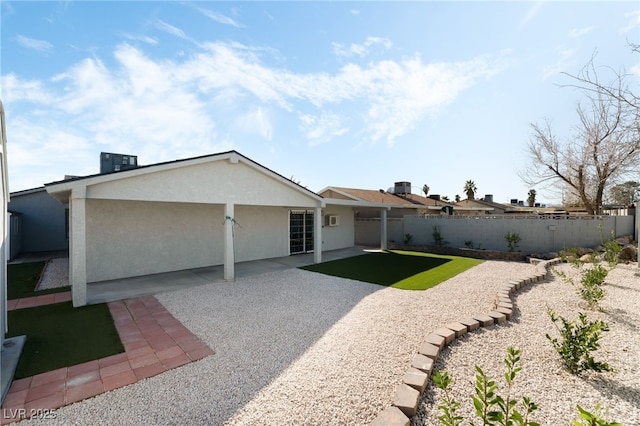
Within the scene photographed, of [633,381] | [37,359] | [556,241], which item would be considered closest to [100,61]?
[37,359]

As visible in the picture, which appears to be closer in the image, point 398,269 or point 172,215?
point 172,215

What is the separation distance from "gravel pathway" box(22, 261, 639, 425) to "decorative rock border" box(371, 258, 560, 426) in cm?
19

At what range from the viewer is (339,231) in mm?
17938

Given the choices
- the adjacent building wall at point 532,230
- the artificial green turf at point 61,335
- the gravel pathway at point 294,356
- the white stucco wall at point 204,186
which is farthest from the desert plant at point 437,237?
the artificial green turf at point 61,335

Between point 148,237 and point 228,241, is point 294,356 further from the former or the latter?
point 148,237

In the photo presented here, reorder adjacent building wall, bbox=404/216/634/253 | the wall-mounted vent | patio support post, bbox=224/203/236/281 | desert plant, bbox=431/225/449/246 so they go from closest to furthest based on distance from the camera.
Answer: patio support post, bbox=224/203/236/281 → adjacent building wall, bbox=404/216/634/253 → desert plant, bbox=431/225/449/246 → the wall-mounted vent

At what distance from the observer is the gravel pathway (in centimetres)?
325

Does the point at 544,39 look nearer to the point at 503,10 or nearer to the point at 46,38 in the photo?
the point at 503,10

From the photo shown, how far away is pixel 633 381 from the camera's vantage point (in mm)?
3818

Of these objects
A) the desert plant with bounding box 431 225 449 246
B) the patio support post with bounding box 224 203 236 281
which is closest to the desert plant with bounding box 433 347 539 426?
the patio support post with bounding box 224 203 236 281

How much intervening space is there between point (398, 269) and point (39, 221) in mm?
20906

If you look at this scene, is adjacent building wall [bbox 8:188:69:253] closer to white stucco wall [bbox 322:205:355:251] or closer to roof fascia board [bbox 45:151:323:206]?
roof fascia board [bbox 45:151:323:206]

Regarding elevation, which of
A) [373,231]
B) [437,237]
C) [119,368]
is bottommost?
[119,368]

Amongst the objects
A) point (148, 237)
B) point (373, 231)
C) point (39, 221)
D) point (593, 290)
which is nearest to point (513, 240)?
point (373, 231)
